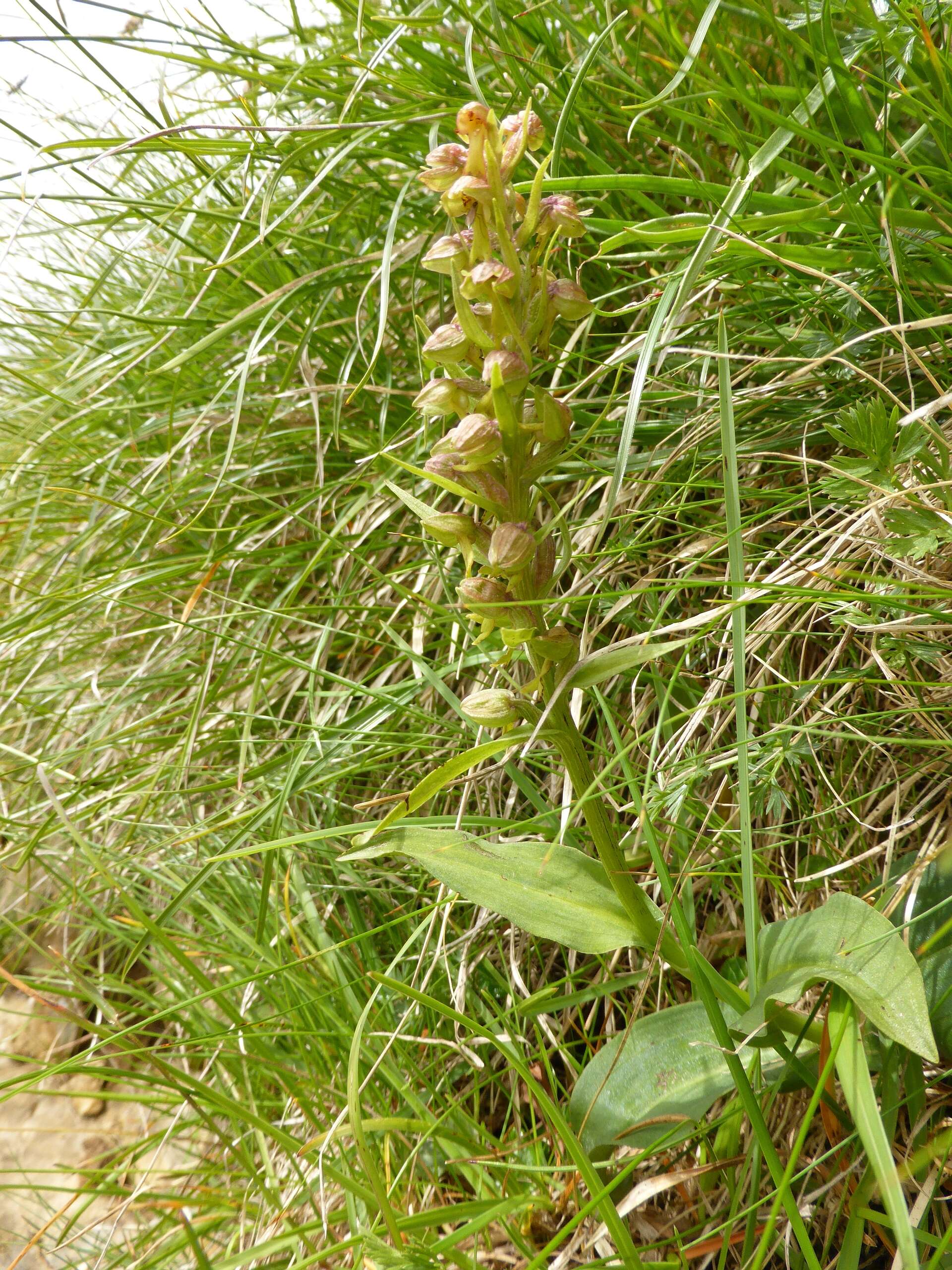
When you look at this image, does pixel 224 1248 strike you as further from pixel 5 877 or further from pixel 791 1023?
pixel 5 877

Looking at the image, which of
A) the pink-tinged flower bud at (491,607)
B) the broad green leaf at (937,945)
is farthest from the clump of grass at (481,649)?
the pink-tinged flower bud at (491,607)

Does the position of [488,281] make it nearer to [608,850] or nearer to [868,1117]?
[608,850]


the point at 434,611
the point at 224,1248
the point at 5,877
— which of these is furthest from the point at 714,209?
the point at 5,877

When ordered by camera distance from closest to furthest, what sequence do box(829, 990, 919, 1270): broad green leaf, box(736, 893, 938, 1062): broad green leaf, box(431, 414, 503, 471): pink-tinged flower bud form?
1. box(829, 990, 919, 1270): broad green leaf
2. box(736, 893, 938, 1062): broad green leaf
3. box(431, 414, 503, 471): pink-tinged flower bud

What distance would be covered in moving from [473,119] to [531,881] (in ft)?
2.12

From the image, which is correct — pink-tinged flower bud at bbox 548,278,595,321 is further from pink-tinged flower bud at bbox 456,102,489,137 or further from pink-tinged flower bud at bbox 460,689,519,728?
pink-tinged flower bud at bbox 460,689,519,728

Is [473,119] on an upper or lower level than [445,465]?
upper

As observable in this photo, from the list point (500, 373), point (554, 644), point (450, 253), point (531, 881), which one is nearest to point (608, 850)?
point (531, 881)

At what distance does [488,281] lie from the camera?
0.74 metres

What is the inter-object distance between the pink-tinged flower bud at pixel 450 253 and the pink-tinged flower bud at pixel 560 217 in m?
0.07

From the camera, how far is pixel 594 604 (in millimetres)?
1191

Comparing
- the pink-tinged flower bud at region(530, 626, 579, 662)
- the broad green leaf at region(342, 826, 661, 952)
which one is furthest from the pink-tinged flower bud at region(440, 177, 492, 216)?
the broad green leaf at region(342, 826, 661, 952)

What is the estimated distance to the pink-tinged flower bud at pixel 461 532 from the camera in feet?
2.65

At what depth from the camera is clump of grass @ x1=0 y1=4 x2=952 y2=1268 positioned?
2.76 feet
